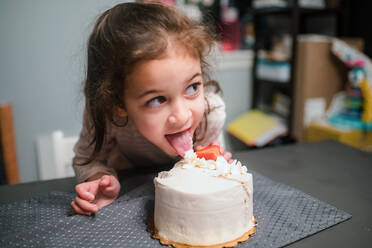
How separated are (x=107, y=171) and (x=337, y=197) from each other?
0.55 m

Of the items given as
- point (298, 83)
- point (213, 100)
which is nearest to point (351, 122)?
point (298, 83)

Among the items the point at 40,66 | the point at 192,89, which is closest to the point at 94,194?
the point at 192,89

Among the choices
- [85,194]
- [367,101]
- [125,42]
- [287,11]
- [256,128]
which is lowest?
[256,128]

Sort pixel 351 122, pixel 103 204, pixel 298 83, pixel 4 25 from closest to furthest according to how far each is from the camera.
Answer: pixel 103 204
pixel 4 25
pixel 351 122
pixel 298 83

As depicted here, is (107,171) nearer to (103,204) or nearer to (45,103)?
(103,204)

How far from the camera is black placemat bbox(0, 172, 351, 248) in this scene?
1.82 ft

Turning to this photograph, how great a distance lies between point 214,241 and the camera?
55 cm

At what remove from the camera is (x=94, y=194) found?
674mm

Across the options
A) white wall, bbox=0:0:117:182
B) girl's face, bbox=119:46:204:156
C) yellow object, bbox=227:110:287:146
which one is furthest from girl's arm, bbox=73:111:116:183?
yellow object, bbox=227:110:287:146

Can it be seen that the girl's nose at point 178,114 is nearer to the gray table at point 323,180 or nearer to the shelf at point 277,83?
the gray table at point 323,180

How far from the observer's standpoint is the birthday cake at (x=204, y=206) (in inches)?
21.2

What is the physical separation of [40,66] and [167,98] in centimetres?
104

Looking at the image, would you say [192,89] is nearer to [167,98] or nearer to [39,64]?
[167,98]

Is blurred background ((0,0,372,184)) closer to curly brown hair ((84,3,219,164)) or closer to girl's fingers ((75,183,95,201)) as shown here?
curly brown hair ((84,3,219,164))
